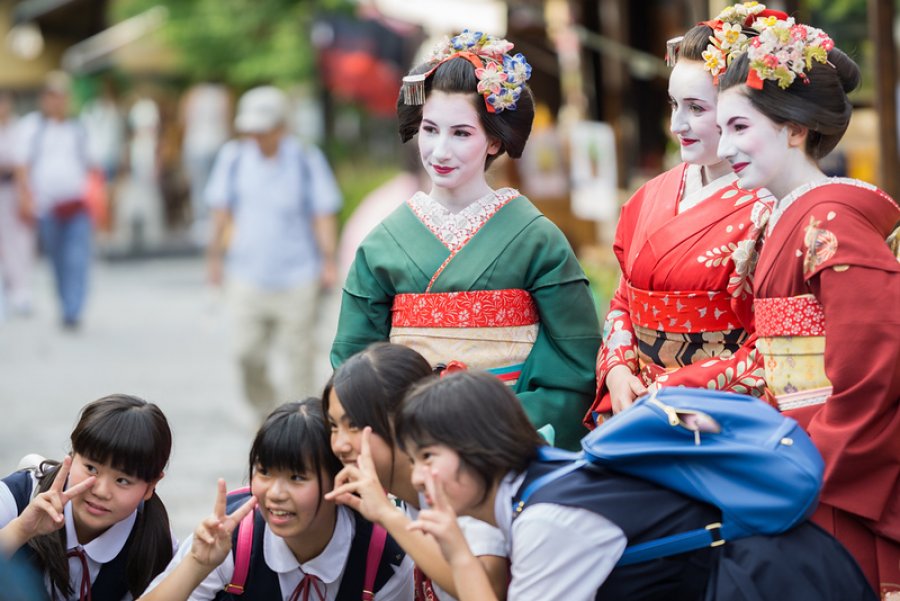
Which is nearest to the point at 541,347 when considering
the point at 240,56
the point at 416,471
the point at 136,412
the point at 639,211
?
the point at 639,211

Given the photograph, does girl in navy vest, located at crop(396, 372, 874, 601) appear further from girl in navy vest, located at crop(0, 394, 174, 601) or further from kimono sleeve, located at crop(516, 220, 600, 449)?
girl in navy vest, located at crop(0, 394, 174, 601)

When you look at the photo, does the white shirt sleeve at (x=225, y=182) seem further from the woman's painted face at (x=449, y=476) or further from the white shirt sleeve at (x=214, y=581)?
the woman's painted face at (x=449, y=476)

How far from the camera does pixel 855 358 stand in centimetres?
285

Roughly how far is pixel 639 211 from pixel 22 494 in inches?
70.2

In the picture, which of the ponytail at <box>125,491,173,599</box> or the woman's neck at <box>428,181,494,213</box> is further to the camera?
the woman's neck at <box>428,181,494,213</box>

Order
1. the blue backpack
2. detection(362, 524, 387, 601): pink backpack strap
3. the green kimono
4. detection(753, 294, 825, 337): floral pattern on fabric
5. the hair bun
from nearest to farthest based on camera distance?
1. the blue backpack
2. detection(753, 294, 825, 337): floral pattern on fabric
3. the hair bun
4. detection(362, 524, 387, 601): pink backpack strap
5. the green kimono

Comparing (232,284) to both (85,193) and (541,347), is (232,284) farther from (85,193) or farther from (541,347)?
(85,193)

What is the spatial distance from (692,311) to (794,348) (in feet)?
1.27

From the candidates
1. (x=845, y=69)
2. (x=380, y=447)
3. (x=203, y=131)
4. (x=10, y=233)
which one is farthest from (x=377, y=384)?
(x=203, y=131)

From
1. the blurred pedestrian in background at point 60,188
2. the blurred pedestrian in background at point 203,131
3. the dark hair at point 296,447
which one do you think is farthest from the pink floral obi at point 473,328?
the blurred pedestrian in background at point 203,131

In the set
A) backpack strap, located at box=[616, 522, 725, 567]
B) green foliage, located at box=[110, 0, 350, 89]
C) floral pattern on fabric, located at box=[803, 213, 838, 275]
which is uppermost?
green foliage, located at box=[110, 0, 350, 89]

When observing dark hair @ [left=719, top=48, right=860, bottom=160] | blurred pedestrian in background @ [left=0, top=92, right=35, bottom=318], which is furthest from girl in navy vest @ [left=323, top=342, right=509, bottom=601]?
blurred pedestrian in background @ [left=0, top=92, right=35, bottom=318]

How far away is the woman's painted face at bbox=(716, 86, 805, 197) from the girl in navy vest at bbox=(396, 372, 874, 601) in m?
0.75

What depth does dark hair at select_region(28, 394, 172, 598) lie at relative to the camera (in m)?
3.36
